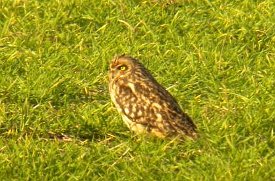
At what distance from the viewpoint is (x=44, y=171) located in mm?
8031

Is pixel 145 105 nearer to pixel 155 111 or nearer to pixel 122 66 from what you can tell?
pixel 155 111

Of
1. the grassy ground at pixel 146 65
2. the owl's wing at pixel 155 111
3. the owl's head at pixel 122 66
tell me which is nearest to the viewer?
the grassy ground at pixel 146 65

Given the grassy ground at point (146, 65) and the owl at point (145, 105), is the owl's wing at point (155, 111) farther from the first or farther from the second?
the grassy ground at point (146, 65)

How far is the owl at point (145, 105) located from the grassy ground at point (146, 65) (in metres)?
0.13

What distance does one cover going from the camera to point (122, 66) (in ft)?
31.3

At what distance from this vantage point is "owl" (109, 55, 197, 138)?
28.5 feet

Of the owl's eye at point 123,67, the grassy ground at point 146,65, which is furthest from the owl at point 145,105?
the grassy ground at point 146,65

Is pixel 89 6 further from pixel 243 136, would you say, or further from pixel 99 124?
pixel 243 136

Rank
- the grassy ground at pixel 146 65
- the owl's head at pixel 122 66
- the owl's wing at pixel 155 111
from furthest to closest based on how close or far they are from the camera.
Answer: the owl's head at pixel 122 66
the owl's wing at pixel 155 111
the grassy ground at pixel 146 65

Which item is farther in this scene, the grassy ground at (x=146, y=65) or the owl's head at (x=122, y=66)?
the owl's head at (x=122, y=66)

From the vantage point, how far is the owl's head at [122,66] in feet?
31.0

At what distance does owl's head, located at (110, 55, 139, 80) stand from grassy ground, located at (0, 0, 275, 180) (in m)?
0.31

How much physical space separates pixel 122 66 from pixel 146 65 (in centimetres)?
140

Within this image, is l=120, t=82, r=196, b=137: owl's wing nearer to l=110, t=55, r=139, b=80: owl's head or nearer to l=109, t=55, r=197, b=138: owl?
l=109, t=55, r=197, b=138: owl
